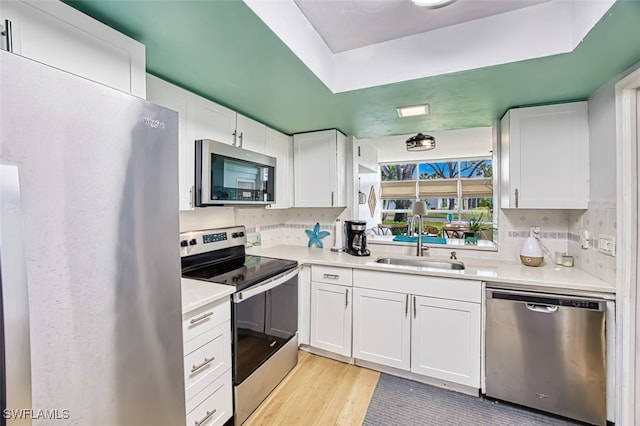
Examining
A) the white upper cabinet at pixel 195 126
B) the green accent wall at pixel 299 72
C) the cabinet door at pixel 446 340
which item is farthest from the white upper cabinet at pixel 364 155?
the cabinet door at pixel 446 340

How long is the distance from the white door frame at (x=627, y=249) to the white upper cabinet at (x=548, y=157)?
0.40 m

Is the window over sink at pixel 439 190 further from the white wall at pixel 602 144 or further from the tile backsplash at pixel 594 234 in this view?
the white wall at pixel 602 144

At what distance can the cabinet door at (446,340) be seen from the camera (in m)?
1.94

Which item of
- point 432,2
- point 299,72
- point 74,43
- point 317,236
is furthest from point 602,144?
point 74,43

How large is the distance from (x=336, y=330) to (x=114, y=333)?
5.87 feet

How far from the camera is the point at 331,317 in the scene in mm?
2371

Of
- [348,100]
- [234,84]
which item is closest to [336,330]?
[348,100]

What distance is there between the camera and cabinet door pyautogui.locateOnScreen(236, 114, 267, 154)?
2234 millimetres

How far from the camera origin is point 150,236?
3.16 feet

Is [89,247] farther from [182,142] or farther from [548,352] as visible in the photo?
[548,352]

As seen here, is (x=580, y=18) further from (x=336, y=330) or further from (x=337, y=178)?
(x=336, y=330)

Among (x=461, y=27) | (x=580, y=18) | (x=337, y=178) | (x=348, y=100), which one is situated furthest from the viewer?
(x=337, y=178)

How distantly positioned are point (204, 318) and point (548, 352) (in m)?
2.08

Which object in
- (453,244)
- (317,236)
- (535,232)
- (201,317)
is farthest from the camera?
(317,236)
